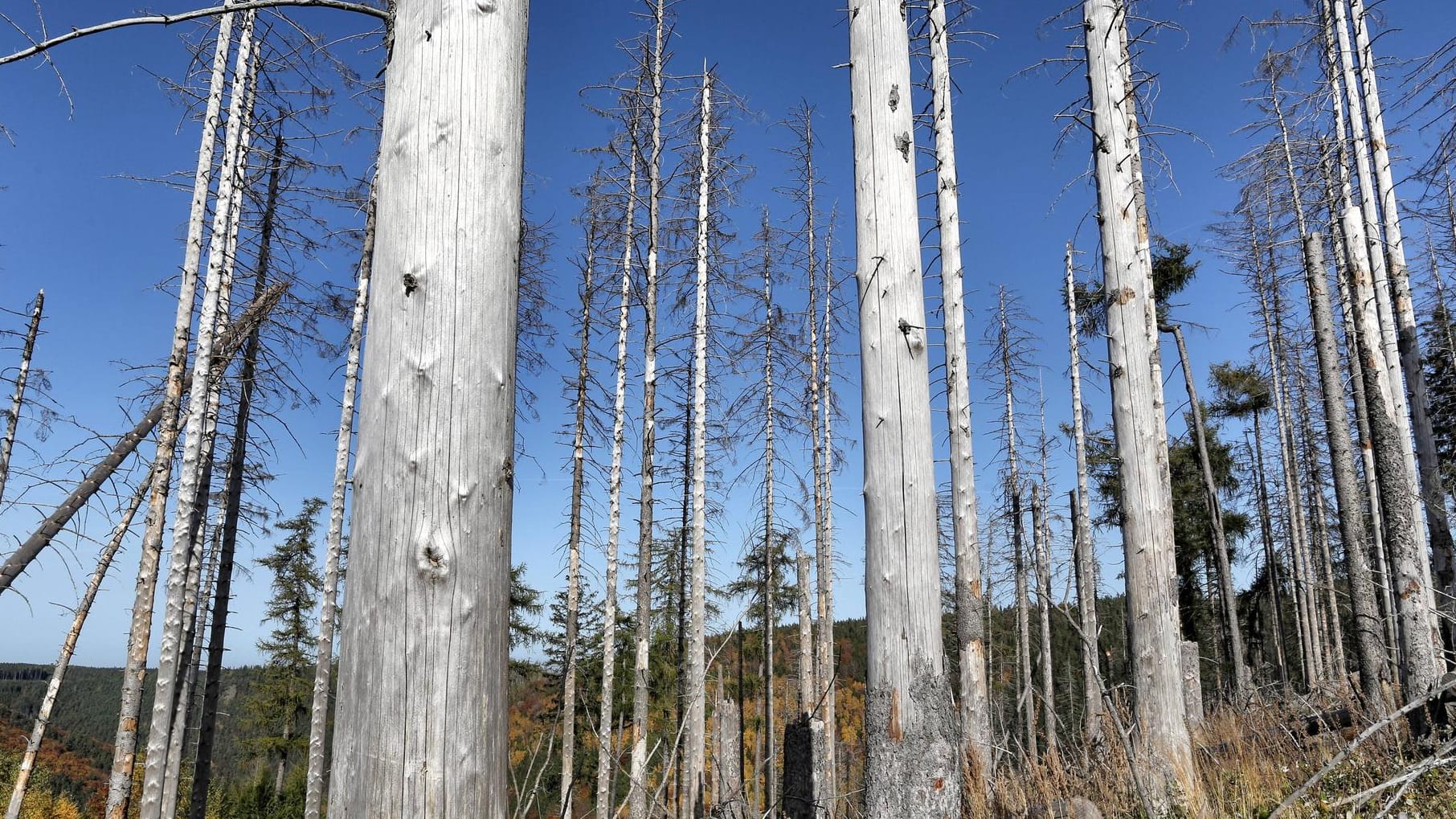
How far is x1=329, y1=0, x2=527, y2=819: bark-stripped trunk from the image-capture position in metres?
1.55

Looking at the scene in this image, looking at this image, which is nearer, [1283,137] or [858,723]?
[1283,137]

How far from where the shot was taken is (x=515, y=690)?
31.1 metres

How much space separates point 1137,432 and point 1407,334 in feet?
19.4

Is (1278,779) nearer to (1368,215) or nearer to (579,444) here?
(1368,215)

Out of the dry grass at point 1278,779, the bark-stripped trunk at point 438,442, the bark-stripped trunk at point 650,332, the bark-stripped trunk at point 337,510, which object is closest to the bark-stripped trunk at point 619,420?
the bark-stripped trunk at point 650,332

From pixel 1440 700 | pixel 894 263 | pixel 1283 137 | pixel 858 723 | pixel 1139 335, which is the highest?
pixel 1283 137

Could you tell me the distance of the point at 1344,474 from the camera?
30.2 ft

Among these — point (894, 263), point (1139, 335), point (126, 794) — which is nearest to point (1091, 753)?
point (1139, 335)

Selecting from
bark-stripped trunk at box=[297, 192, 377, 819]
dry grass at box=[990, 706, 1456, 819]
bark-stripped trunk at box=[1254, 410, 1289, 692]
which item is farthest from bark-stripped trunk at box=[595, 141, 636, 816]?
bark-stripped trunk at box=[1254, 410, 1289, 692]

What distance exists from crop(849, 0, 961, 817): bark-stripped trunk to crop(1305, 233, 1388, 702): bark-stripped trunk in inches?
282

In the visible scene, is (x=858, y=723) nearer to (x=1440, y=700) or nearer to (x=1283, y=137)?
(x=1283, y=137)

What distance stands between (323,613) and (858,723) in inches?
1457

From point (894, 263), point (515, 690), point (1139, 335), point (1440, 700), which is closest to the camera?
point (894, 263)

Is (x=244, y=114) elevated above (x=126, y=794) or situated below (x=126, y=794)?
above
